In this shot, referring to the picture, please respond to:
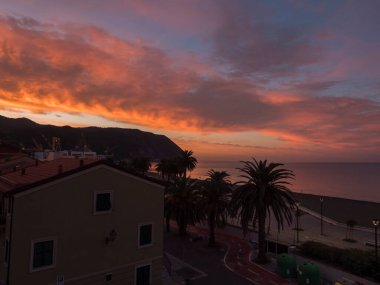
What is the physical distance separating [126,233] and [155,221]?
2.59 m

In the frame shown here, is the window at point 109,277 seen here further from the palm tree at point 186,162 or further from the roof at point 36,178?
the palm tree at point 186,162

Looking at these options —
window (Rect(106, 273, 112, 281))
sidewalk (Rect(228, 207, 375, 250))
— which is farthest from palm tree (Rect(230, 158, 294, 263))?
window (Rect(106, 273, 112, 281))

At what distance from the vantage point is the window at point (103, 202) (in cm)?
2058

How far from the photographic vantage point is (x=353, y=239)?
43.0 metres

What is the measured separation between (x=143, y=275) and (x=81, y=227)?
648 cm

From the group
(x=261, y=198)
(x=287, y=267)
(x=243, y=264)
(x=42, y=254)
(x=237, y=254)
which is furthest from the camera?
(x=237, y=254)

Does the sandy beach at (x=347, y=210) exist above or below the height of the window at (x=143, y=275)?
below

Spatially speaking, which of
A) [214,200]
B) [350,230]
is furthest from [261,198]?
[350,230]

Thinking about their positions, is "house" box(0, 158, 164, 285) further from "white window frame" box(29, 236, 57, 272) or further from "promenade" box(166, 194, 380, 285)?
"promenade" box(166, 194, 380, 285)

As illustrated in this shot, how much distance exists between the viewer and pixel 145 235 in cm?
2314

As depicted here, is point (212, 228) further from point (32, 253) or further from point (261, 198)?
point (32, 253)

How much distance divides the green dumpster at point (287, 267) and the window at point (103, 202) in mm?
15640

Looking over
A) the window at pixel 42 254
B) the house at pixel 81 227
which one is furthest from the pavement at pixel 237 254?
the window at pixel 42 254

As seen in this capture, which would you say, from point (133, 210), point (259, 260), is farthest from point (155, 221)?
point (259, 260)
